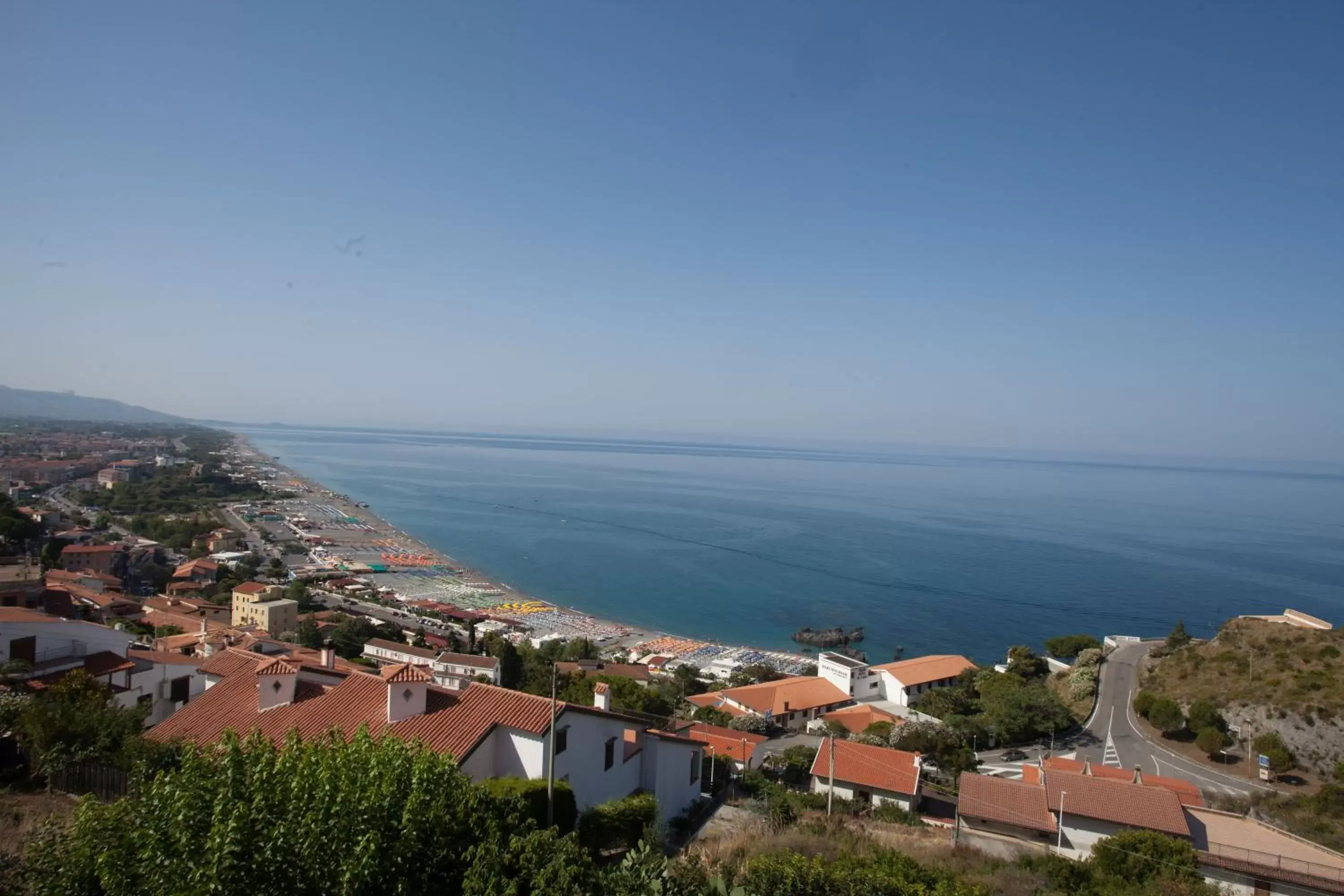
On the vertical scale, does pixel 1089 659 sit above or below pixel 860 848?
below

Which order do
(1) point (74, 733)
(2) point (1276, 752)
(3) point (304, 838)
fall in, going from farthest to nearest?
(2) point (1276, 752)
(1) point (74, 733)
(3) point (304, 838)

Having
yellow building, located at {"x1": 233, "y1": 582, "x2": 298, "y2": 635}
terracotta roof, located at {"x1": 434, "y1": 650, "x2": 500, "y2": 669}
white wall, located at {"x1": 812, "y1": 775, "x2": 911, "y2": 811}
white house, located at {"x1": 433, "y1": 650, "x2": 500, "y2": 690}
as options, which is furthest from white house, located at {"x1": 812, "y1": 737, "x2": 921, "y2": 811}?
yellow building, located at {"x1": 233, "y1": 582, "x2": 298, "y2": 635}

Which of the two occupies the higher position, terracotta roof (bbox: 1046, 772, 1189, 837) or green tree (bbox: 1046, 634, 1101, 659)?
terracotta roof (bbox: 1046, 772, 1189, 837)

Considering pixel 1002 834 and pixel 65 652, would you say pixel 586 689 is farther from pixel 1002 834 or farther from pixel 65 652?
pixel 65 652

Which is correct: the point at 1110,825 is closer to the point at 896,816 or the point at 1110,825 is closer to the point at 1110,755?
the point at 896,816

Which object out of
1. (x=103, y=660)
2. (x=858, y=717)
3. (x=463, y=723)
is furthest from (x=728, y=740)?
(x=103, y=660)

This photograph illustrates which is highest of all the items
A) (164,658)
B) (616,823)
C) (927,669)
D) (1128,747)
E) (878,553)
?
(164,658)

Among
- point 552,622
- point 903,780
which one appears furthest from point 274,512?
point 903,780

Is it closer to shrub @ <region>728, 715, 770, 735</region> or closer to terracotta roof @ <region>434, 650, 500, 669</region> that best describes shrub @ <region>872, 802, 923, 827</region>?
shrub @ <region>728, 715, 770, 735</region>
